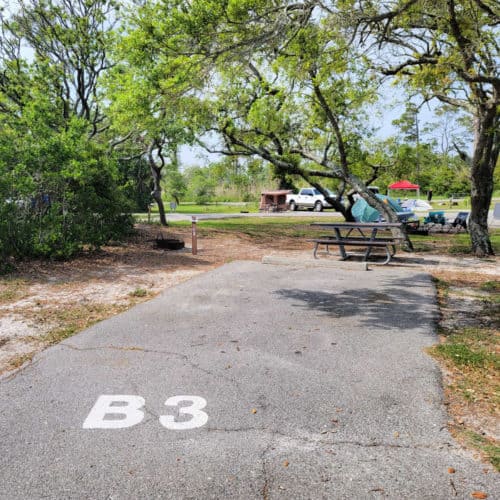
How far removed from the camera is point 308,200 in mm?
36531

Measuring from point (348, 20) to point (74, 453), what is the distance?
20.3 ft

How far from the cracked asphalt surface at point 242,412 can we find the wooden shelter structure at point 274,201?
99.3 ft

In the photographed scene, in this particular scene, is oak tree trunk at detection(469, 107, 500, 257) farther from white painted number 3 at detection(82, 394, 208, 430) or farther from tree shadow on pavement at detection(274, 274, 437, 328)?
white painted number 3 at detection(82, 394, 208, 430)

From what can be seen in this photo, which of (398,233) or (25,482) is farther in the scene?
(398,233)

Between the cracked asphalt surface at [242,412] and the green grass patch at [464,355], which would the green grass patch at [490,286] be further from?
the green grass patch at [464,355]

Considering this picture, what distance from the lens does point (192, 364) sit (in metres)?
4.11

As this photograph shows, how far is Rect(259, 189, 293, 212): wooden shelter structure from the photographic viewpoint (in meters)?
35.9

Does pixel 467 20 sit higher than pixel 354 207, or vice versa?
pixel 467 20

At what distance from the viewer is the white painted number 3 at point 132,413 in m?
3.03

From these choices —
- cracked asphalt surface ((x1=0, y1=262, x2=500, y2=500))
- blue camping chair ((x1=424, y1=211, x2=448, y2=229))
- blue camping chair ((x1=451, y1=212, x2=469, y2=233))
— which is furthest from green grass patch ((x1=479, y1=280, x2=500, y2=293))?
blue camping chair ((x1=424, y1=211, x2=448, y2=229))

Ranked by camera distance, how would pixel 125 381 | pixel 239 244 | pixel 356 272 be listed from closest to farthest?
pixel 125 381, pixel 356 272, pixel 239 244

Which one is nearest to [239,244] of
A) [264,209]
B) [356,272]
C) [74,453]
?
[356,272]

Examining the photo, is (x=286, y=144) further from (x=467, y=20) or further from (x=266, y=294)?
(x=266, y=294)

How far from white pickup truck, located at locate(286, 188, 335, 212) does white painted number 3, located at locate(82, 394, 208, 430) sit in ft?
109
